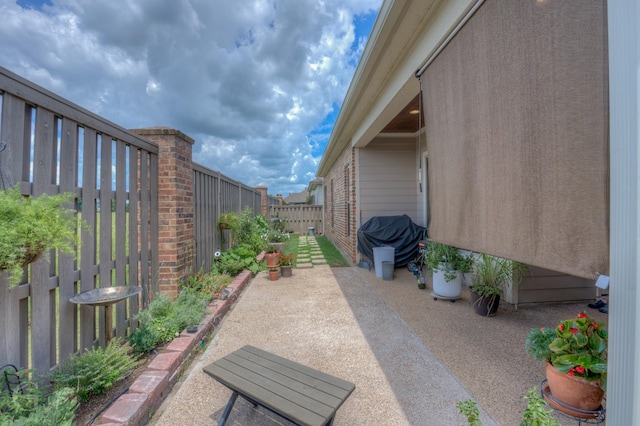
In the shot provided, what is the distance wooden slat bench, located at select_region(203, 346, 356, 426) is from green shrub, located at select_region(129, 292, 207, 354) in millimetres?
1012

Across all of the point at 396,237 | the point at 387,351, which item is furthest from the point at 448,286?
the point at 396,237

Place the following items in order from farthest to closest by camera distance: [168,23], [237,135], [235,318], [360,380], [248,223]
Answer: [237,135], [248,223], [168,23], [235,318], [360,380]

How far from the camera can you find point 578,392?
5.02ft

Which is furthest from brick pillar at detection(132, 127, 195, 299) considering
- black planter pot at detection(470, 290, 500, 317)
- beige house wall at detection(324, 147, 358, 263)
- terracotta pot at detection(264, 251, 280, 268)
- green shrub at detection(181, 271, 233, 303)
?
beige house wall at detection(324, 147, 358, 263)

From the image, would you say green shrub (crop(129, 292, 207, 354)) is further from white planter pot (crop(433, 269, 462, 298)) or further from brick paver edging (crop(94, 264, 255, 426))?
white planter pot (crop(433, 269, 462, 298))

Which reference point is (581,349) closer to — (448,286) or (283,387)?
(283,387)

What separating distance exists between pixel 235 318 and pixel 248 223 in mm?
3551

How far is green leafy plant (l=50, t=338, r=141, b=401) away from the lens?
69.4 inches

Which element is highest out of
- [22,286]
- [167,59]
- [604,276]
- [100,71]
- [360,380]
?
[167,59]

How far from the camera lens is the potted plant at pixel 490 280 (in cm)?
343

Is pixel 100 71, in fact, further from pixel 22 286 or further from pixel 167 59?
pixel 167 59

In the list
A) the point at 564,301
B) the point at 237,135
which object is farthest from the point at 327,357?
the point at 237,135

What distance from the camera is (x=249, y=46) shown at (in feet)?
30.8

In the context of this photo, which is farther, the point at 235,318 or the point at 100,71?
the point at 100,71
